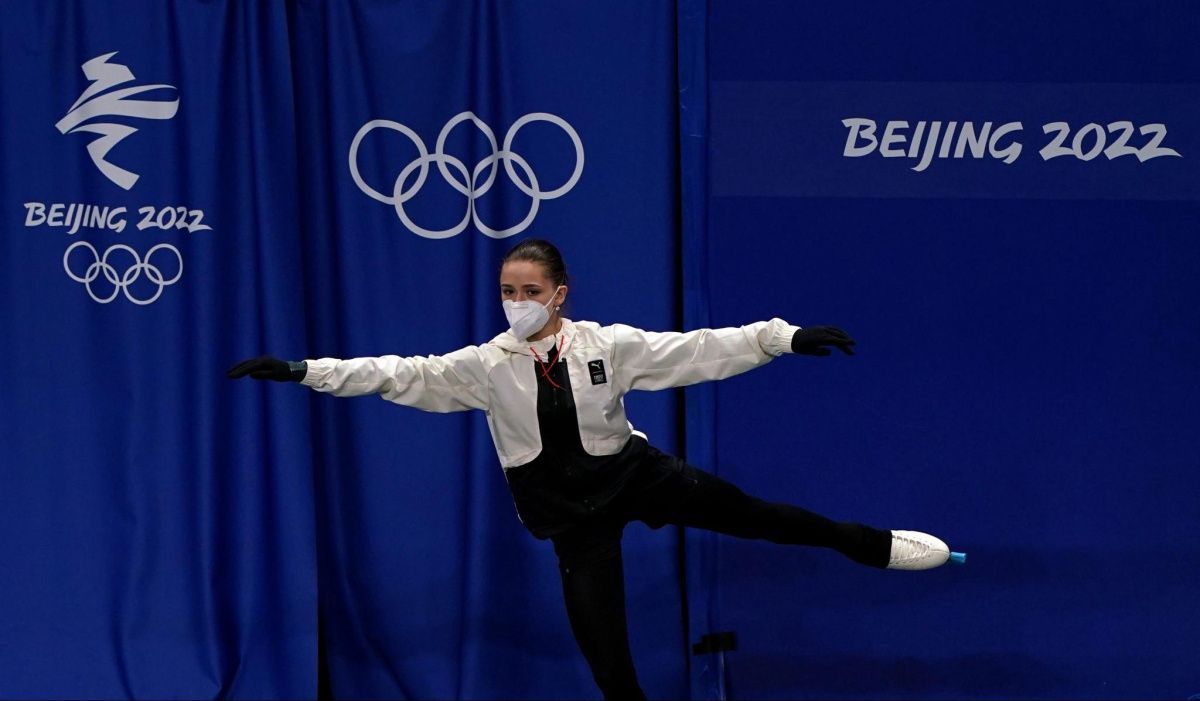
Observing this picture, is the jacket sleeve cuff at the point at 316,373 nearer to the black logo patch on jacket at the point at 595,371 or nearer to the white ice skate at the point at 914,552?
the black logo patch on jacket at the point at 595,371

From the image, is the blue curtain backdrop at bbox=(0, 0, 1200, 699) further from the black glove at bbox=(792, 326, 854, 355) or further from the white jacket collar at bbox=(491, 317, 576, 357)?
the black glove at bbox=(792, 326, 854, 355)

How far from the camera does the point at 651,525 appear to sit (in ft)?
11.7

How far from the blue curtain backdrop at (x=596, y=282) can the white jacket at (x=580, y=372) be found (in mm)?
741

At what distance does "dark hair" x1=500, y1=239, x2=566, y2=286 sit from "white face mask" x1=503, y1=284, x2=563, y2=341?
3.4 inches

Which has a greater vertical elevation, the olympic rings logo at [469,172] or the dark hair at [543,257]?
the olympic rings logo at [469,172]

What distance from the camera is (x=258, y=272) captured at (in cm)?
411

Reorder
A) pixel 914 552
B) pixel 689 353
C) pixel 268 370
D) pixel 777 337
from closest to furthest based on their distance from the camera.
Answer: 1. pixel 268 370
2. pixel 777 337
3. pixel 689 353
4. pixel 914 552

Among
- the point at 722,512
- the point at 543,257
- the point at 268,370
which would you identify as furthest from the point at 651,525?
the point at 268,370

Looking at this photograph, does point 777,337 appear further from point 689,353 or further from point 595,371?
point 595,371

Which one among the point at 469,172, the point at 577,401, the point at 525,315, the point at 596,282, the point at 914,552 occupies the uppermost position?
the point at 469,172

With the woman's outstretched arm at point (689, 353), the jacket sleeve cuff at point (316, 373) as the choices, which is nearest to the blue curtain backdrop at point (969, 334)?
the woman's outstretched arm at point (689, 353)

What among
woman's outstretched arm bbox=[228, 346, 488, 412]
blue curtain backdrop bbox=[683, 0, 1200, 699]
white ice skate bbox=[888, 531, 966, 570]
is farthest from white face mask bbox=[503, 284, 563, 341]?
white ice skate bbox=[888, 531, 966, 570]

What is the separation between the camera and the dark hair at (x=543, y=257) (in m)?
3.30

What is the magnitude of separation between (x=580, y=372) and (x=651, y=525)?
1.82ft
